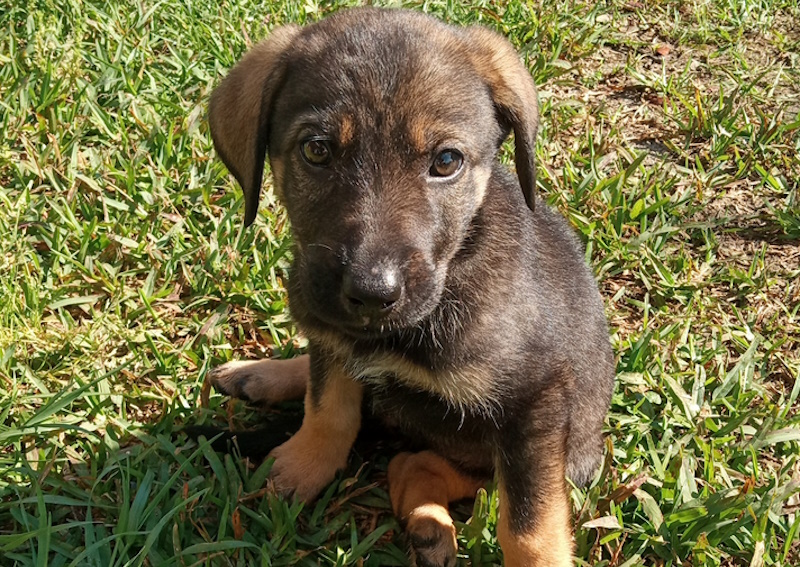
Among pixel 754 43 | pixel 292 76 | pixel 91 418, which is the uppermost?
pixel 292 76

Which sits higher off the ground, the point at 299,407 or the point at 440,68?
the point at 440,68

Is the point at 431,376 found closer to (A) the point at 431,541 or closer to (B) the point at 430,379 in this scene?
(B) the point at 430,379

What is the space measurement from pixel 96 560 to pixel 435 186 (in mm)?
1595

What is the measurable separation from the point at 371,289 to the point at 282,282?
168cm

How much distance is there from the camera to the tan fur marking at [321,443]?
3213mm

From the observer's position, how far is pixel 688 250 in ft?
14.0

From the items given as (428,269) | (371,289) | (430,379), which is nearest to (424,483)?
(430,379)

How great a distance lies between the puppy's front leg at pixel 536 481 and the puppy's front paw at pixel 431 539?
0.78 ft

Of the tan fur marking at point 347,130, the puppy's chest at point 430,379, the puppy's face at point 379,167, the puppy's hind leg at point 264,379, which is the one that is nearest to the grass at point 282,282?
the puppy's hind leg at point 264,379

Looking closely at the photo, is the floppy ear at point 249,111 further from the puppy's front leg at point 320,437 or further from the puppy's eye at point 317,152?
the puppy's front leg at point 320,437

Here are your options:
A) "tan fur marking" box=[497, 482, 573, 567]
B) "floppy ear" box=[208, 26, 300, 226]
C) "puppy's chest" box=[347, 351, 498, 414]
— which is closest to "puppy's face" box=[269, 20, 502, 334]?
"floppy ear" box=[208, 26, 300, 226]

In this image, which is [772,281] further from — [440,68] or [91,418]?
[91,418]

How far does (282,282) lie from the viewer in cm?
396

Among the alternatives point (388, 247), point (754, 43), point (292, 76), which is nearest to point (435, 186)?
point (388, 247)
